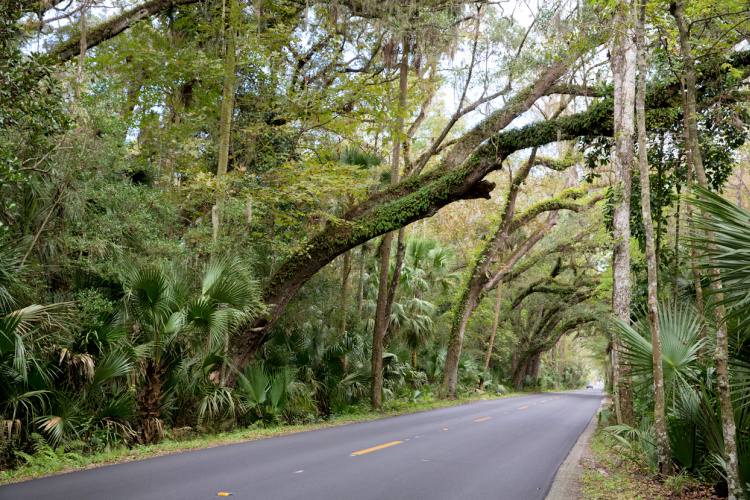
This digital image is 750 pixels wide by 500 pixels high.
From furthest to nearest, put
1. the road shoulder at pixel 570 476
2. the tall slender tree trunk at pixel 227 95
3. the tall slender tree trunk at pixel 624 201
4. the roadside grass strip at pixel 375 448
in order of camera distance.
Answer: the tall slender tree trunk at pixel 227 95 < the tall slender tree trunk at pixel 624 201 < the roadside grass strip at pixel 375 448 < the road shoulder at pixel 570 476

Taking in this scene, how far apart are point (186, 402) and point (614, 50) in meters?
11.3

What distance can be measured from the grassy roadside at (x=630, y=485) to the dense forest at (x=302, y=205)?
296mm

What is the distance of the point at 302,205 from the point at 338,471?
10.4 meters

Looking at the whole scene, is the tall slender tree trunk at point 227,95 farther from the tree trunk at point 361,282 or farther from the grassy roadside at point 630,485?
the grassy roadside at point 630,485

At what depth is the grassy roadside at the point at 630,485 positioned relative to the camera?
19.7 ft

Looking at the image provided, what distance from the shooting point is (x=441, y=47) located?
14727 mm

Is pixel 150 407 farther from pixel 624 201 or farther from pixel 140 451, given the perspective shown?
pixel 624 201

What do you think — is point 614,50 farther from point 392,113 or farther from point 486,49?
point 392,113

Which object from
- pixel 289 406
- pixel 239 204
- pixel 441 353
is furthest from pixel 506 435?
pixel 441 353

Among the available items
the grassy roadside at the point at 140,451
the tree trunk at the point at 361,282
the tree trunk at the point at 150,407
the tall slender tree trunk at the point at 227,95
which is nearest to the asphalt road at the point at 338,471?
the grassy roadside at the point at 140,451

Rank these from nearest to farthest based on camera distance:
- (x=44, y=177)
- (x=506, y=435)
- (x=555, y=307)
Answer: (x=44, y=177), (x=506, y=435), (x=555, y=307)

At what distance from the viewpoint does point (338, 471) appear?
6887mm

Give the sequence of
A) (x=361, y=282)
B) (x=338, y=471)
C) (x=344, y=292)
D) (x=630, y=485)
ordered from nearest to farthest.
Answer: (x=630, y=485) → (x=338, y=471) → (x=344, y=292) → (x=361, y=282)

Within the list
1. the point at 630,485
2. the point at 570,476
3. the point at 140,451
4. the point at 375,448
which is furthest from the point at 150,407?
the point at 630,485
